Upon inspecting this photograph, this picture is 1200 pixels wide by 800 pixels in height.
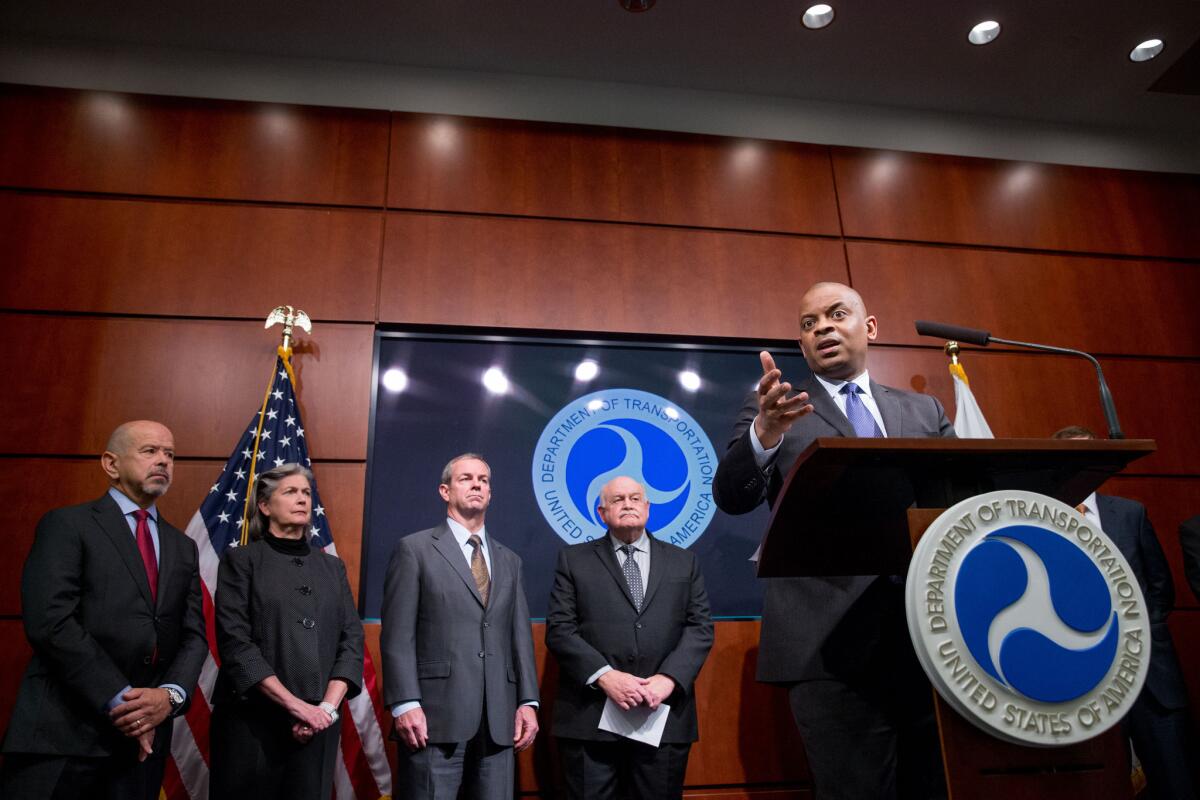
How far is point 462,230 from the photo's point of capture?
3863 mm

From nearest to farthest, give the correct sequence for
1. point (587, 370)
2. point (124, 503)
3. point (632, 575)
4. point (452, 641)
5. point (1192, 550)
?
1. point (124, 503)
2. point (452, 641)
3. point (632, 575)
4. point (1192, 550)
5. point (587, 370)

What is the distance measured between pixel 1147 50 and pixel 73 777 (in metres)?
5.43

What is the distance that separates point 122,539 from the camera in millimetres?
2430

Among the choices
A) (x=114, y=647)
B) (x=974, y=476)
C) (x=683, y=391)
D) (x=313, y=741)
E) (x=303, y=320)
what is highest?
(x=303, y=320)

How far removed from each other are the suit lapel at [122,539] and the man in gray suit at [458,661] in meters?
0.73

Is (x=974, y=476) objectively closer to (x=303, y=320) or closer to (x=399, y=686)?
(x=399, y=686)

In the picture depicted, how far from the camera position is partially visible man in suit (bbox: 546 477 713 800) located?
264 cm

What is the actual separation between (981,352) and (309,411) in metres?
3.23

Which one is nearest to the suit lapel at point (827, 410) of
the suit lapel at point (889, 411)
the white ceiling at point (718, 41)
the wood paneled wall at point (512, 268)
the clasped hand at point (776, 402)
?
the suit lapel at point (889, 411)

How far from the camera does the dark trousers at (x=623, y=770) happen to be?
262cm

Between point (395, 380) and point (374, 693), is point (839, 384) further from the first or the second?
point (395, 380)

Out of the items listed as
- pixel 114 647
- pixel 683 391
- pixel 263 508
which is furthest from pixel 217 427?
pixel 683 391

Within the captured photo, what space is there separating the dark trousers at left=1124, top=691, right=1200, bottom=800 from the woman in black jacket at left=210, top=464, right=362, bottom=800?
297 cm

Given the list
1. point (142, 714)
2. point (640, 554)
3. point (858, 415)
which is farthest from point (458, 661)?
point (858, 415)
